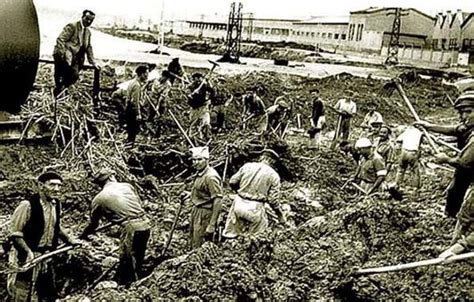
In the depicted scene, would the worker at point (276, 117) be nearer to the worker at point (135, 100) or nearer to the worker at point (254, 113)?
the worker at point (254, 113)

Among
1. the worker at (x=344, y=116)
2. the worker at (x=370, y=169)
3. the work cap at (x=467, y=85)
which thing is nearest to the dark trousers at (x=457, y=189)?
the work cap at (x=467, y=85)

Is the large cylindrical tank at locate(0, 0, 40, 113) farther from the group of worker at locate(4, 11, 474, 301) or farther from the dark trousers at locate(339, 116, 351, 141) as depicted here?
the dark trousers at locate(339, 116, 351, 141)

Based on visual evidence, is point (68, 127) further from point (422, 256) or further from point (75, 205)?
point (422, 256)

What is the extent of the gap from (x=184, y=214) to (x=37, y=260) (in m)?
3.91

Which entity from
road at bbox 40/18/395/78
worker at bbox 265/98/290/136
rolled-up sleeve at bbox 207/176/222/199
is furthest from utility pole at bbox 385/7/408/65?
rolled-up sleeve at bbox 207/176/222/199

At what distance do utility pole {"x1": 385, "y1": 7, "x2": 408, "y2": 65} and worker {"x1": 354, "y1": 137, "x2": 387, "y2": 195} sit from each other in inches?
1383

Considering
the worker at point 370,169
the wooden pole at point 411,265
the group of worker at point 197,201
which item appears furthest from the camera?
the worker at point 370,169

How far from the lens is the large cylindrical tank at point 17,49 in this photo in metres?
1.99

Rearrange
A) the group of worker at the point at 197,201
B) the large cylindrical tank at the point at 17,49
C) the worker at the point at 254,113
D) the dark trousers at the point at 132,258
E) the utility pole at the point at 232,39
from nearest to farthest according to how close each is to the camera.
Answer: the large cylindrical tank at the point at 17,49 < the group of worker at the point at 197,201 < the dark trousers at the point at 132,258 < the worker at the point at 254,113 < the utility pole at the point at 232,39

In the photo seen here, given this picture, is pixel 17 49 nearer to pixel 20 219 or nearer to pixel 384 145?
pixel 20 219

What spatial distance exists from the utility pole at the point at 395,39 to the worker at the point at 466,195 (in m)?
38.6

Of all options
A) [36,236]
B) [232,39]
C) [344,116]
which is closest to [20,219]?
[36,236]

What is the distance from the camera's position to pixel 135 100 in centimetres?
1140

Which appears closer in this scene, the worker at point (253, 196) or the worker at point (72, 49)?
the worker at point (253, 196)
